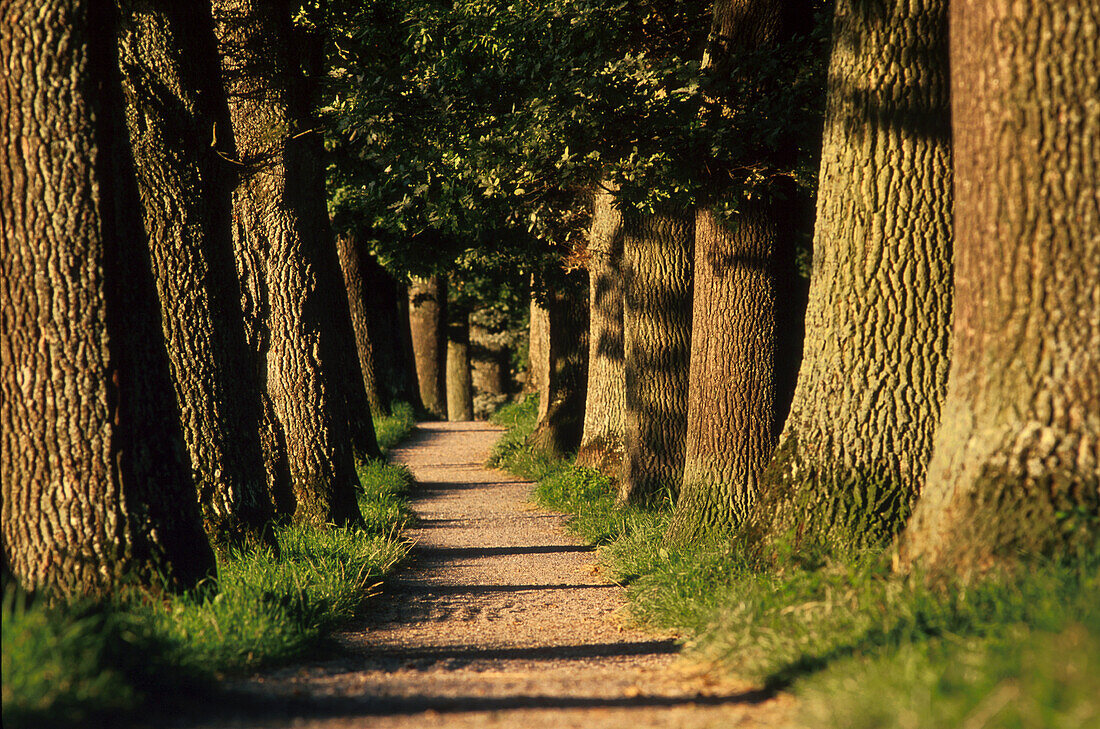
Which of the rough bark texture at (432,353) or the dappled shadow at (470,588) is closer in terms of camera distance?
the dappled shadow at (470,588)

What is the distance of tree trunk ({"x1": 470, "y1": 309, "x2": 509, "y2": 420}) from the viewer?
3562 centimetres

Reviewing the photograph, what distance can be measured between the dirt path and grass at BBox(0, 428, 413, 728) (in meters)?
0.22

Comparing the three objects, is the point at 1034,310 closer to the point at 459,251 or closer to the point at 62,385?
the point at 62,385

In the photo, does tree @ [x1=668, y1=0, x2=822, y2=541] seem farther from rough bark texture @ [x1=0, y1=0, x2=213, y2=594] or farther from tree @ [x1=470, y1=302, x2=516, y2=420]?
tree @ [x1=470, y1=302, x2=516, y2=420]

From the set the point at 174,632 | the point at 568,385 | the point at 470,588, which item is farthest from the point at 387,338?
the point at 174,632

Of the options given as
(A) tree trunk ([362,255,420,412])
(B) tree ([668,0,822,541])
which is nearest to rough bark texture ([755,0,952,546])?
(B) tree ([668,0,822,541])

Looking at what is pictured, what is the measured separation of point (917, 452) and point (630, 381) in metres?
5.21

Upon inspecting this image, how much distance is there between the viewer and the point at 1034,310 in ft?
14.3

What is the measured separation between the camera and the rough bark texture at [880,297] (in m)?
5.73

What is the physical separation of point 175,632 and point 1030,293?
437cm

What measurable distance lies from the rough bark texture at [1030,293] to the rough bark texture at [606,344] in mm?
7677

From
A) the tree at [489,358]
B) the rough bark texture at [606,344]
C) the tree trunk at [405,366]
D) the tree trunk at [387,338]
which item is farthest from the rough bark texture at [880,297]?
the tree at [489,358]

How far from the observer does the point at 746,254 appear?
8.18 meters

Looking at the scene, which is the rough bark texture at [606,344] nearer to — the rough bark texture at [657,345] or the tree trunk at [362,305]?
the rough bark texture at [657,345]
